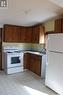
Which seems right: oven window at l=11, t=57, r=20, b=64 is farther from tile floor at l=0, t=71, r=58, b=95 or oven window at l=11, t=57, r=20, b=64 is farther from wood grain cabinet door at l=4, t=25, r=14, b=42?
tile floor at l=0, t=71, r=58, b=95

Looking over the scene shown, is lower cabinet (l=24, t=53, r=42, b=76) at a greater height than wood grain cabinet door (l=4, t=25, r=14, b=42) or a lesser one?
lesser

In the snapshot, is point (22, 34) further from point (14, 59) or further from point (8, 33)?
point (14, 59)

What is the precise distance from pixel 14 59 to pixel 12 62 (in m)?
0.16

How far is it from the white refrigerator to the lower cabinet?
1165 mm

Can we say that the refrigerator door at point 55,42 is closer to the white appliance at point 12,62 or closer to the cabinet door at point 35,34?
the cabinet door at point 35,34

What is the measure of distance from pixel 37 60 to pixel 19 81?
46.9 inches

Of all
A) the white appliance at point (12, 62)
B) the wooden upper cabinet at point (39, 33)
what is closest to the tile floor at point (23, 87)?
the white appliance at point (12, 62)

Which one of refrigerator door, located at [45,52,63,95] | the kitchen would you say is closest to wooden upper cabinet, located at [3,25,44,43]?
the kitchen

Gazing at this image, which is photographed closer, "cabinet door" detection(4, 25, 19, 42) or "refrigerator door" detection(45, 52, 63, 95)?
"refrigerator door" detection(45, 52, 63, 95)

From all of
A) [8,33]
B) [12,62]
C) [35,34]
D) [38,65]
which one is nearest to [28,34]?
[35,34]

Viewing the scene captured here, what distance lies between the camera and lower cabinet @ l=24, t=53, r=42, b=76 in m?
4.85

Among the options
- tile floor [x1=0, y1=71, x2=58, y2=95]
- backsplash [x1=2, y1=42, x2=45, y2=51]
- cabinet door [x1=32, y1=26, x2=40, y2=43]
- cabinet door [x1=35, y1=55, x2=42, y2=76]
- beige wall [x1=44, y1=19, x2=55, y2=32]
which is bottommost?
tile floor [x1=0, y1=71, x2=58, y2=95]

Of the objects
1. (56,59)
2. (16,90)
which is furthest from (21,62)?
(56,59)

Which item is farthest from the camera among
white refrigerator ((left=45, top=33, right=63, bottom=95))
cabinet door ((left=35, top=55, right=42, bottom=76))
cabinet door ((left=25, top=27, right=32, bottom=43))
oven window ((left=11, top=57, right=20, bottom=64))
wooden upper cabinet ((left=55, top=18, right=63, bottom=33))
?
cabinet door ((left=25, top=27, right=32, bottom=43))
